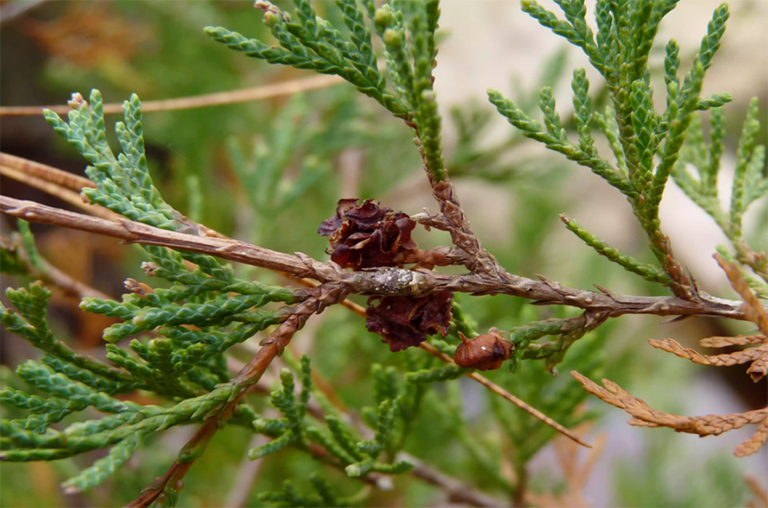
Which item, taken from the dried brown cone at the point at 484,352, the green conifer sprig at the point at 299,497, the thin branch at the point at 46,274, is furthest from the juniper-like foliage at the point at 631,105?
the thin branch at the point at 46,274

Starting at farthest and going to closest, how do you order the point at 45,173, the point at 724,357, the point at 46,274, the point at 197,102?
1. the point at 197,102
2. the point at 46,274
3. the point at 45,173
4. the point at 724,357

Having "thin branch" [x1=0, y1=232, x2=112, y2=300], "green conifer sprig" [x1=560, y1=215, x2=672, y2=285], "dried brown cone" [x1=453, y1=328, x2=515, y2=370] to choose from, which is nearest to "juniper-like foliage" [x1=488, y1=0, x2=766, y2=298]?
"green conifer sprig" [x1=560, y1=215, x2=672, y2=285]

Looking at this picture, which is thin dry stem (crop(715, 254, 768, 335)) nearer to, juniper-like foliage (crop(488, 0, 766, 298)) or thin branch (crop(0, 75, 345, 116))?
juniper-like foliage (crop(488, 0, 766, 298))

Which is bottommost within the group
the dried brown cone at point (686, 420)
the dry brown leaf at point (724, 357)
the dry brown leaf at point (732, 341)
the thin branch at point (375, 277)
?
the dried brown cone at point (686, 420)

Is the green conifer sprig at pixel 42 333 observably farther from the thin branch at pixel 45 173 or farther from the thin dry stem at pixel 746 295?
the thin dry stem at pixel 746 295

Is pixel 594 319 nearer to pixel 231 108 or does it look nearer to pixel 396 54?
pixel 396 54

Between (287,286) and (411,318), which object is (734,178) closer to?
(411,318)

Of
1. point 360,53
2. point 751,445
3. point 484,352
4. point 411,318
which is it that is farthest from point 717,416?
point 360,53
